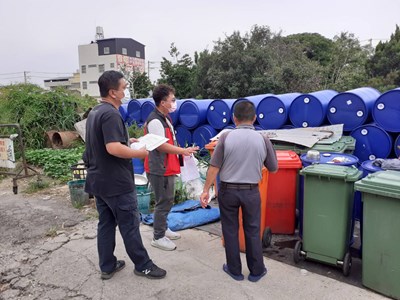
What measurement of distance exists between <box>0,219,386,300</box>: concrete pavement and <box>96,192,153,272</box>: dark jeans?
0.18 meters

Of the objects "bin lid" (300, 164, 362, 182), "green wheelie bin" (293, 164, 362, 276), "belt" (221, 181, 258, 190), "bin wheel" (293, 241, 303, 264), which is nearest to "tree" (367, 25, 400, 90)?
"bin lid" (300, 164, 362, 182)

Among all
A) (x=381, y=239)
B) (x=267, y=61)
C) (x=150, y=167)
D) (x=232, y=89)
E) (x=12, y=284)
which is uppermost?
(x=267, y=61)

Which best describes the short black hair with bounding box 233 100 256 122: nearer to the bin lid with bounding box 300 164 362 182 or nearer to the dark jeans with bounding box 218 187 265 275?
the dark jeans with bounding box 218 187 265 275

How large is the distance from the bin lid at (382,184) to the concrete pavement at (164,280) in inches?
35.5

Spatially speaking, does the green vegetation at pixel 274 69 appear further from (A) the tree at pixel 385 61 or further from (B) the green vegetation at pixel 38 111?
(B) the green vegetation at pixel 38 111

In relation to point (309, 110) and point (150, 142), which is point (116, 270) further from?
point (309, 110)

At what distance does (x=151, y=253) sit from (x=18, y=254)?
1.57 metres

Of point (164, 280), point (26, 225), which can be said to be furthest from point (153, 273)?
point (26, 225)

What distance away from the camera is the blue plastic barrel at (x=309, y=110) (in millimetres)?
5547

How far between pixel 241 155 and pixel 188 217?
1.96m

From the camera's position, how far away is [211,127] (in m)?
6.94

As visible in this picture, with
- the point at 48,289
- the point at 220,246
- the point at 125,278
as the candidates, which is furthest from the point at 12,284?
the point at 220,246

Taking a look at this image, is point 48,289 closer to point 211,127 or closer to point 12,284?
point 12,284

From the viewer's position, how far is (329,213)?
3150mm
